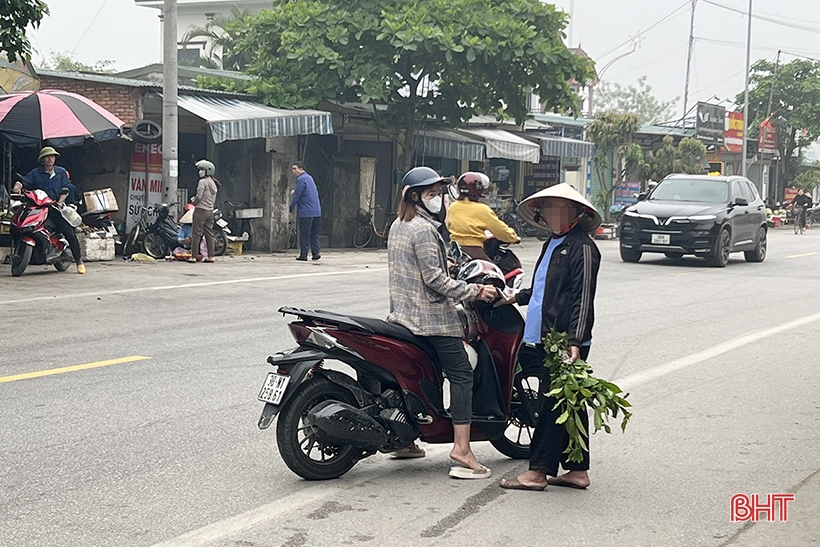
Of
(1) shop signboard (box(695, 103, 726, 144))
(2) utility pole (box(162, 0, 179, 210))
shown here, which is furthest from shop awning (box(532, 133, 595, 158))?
(1) shop signboard (box(695, 103, 726, 144))

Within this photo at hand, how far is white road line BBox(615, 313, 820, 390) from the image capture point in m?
8.64

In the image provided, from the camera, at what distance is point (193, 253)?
1838cm

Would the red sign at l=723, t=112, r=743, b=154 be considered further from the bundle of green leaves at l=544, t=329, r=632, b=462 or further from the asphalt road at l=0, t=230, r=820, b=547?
the bundle of green leaves at l=544, t=329, r=632, b=462

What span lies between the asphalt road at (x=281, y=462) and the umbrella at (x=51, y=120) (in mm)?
5246

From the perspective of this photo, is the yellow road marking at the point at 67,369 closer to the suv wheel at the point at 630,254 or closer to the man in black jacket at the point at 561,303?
the man in black jacket at the point at 561,303

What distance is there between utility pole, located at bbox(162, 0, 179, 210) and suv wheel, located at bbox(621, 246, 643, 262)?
28.1ft

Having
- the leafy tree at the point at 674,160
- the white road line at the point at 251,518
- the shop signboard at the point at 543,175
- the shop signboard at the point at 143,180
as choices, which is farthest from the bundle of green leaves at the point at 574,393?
the leafy tree at the point at 674,160

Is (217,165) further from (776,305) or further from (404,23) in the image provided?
(776,305)

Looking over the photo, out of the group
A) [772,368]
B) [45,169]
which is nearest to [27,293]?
[45,169]

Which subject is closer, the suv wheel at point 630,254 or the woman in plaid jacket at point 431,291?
the woman in plaid jacket at point 431,291

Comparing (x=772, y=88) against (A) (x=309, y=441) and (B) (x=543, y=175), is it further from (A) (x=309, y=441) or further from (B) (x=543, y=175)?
(A) (x=309, y=441)

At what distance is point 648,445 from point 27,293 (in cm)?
912

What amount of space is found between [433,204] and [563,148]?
2646 cm

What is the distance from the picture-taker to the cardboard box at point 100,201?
18.5m
